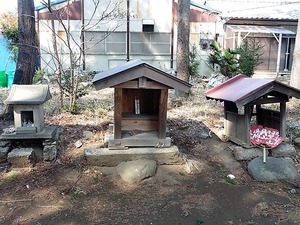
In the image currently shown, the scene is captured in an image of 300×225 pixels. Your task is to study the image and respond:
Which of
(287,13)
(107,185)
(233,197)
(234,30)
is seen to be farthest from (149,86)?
(287,13)

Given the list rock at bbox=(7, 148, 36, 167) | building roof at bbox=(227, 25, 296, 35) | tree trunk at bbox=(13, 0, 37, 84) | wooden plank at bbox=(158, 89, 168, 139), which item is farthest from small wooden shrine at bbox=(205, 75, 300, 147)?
building roof at bbox=(227, 25, 296, 35)

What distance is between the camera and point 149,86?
4.34 metres

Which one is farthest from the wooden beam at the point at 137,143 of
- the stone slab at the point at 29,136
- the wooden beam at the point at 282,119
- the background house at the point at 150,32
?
the background house at the point at 150,32

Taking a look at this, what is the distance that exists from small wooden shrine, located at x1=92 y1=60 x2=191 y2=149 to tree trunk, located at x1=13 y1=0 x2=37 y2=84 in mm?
2379

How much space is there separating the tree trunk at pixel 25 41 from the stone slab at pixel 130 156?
280 cm

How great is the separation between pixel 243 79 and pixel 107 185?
9.68 ft

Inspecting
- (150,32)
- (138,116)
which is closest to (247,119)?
(138,116)

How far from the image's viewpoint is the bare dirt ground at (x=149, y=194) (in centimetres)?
334

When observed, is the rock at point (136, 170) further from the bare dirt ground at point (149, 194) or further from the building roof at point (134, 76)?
the building roof at point (134, 76)

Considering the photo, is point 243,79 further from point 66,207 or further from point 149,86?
point 66,207

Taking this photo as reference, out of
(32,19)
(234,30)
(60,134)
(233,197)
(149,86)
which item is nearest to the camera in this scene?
(233,197)

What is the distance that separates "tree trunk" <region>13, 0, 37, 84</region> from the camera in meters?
6.28

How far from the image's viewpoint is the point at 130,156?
4.44m

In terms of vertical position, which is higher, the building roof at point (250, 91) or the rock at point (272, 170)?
the building roof at point (250, 91)
